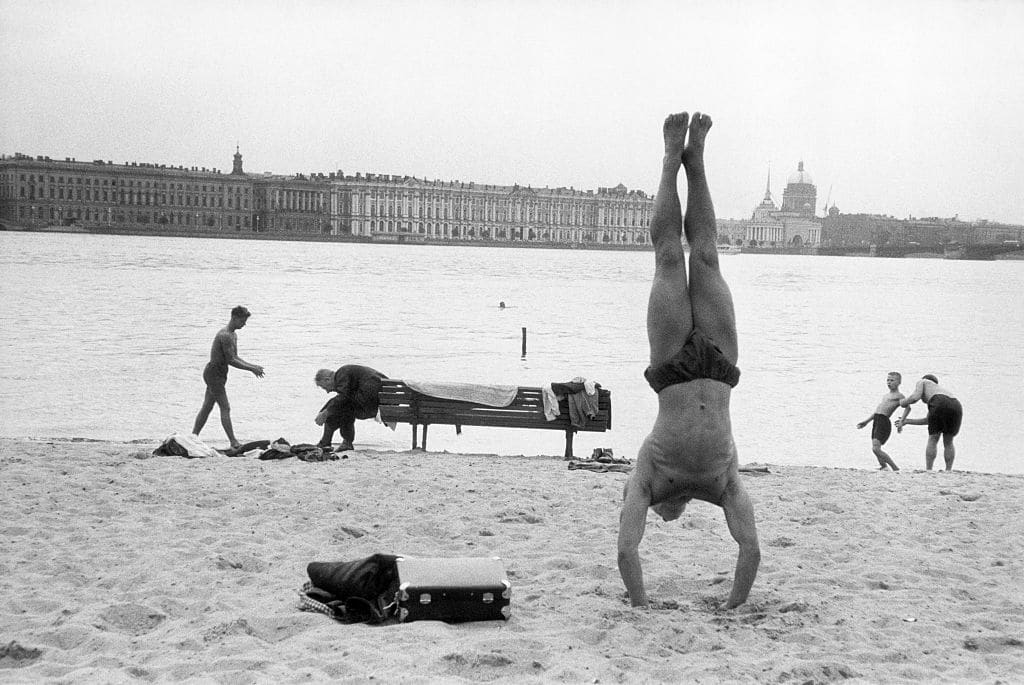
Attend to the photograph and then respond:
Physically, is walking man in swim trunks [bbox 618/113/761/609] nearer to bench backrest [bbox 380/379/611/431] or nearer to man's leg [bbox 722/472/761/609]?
man's leg [bbox 722/472/761/609]

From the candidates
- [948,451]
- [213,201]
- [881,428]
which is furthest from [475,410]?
[213,201]

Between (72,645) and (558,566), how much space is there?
9.09 ft

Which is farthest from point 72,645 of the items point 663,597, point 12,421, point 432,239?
point 432,239

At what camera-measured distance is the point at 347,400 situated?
1111 centimetres

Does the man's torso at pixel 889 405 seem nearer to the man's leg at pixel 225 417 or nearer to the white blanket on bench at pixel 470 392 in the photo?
the white blanket on bench at pixel 470 392

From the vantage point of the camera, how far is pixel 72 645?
5.02 meters

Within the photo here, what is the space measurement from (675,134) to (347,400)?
643 centimetres

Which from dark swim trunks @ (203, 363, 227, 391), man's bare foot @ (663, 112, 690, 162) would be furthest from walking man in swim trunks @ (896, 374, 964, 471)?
man's bare foot @ (663, 112, 690, 162)

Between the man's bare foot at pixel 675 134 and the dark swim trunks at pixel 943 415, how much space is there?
794cm


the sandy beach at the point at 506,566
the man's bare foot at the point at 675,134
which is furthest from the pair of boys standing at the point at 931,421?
the man's bare foot at the point at 675,134

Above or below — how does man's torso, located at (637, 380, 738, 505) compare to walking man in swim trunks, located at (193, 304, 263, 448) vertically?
above

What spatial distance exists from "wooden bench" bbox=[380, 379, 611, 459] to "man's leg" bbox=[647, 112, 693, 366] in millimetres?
5851

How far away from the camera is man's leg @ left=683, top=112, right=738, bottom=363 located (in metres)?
5.37

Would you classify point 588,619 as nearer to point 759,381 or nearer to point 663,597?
point 663,597
